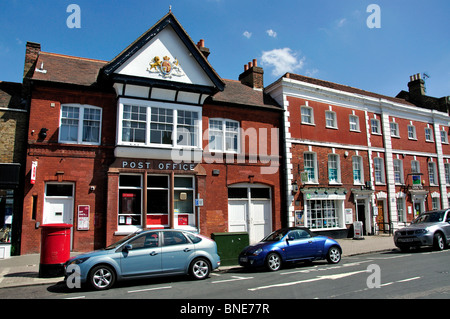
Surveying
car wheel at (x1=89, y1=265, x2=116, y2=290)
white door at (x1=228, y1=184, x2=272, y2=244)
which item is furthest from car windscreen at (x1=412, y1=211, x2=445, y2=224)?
car wheel at (x1=89, y1=265, x2=116, y2=290)

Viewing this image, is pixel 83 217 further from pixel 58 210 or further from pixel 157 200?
pixel 157 200

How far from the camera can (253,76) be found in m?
22.6

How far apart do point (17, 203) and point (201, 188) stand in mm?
8005

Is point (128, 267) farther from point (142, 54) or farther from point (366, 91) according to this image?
point (366, 91)

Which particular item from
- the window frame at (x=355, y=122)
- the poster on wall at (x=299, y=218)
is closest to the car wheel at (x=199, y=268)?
the poster on wall at (x=299, y=218)

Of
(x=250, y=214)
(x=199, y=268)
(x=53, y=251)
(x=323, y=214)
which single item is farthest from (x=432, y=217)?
(x=53, y=251)

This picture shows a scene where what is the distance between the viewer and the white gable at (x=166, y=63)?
16422 millimetres

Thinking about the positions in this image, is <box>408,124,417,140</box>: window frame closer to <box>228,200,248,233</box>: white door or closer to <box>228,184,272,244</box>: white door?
<box>228,184,272,244</box>: white door

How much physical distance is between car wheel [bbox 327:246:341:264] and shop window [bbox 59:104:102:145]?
1091 cm

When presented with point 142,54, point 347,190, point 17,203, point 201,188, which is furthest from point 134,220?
point 347,190

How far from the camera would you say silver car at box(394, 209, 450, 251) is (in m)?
15.6

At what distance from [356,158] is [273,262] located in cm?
1420
